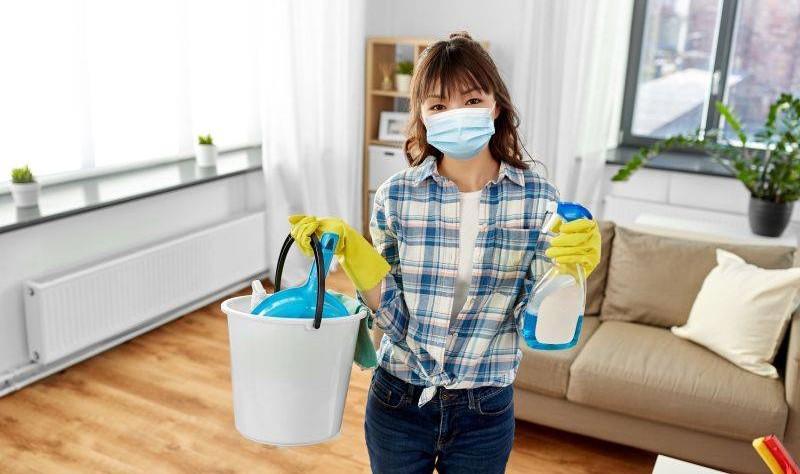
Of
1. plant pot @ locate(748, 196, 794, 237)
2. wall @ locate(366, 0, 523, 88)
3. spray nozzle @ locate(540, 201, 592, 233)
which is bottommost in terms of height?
plant pot @ locate(748, 196, 794, 237)

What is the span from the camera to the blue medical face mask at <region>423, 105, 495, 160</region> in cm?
129

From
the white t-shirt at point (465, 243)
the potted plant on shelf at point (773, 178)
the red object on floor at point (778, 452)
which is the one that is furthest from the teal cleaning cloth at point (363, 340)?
the potted plant on shelf at point (773, 178)

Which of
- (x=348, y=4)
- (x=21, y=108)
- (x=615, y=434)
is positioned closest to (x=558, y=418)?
(x=615, y=434)

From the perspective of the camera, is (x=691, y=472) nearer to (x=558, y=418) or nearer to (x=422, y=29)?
(x=558, y=418)

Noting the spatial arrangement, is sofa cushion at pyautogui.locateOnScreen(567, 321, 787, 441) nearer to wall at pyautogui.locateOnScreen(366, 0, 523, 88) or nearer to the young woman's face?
the young woman's face

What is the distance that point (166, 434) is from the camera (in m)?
2.70

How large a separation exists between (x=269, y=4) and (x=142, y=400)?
6.81 ft

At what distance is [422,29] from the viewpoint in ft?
16.6

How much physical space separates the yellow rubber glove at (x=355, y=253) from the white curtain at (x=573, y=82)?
318 cm

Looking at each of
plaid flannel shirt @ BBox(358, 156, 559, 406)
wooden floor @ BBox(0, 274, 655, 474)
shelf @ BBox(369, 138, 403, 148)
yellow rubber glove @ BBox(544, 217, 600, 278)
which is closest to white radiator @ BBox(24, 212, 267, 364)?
wooden floor @ BBox(0, 274, 655, 474)

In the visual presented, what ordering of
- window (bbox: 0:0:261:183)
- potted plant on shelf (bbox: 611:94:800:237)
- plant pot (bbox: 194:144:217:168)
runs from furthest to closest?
1. plant pot (bbox: 194:144:217:168)
2. potted plant on shelf (bbox: 611:94:800:237)
3. window (bbox: 0:0:261:183)

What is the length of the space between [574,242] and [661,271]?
5.72ft

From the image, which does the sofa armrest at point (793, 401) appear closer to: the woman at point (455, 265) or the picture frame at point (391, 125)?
the woman at point (455, 265)

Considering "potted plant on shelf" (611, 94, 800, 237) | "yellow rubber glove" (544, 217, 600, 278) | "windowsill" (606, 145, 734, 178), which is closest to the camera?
"yellow rubber glove" (544, 217, 600, 278)
